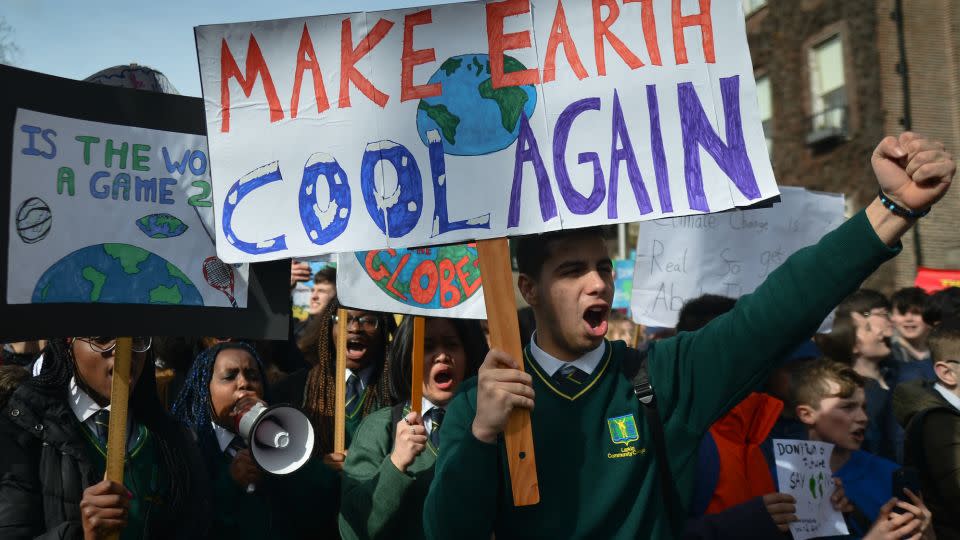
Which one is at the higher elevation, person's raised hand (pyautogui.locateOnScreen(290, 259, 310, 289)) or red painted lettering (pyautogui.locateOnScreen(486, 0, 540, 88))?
red painted lettering (pyautogui.locateOnScreen(486, 0, 540, 88))

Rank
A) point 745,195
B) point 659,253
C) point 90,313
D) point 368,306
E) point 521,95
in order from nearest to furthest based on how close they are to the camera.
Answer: point 745,195
point 521,95
point 90,313
point 368,306
point 659,253

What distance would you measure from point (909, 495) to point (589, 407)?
1.66 metres

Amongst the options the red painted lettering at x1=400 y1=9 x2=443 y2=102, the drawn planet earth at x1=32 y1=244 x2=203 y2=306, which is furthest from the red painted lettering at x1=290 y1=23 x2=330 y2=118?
the drawn planet earth at x1=32 y1=244 x2=203 y2=306

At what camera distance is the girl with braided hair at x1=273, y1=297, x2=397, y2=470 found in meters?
5.00

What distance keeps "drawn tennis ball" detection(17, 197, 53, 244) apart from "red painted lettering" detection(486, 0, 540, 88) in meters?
1.73

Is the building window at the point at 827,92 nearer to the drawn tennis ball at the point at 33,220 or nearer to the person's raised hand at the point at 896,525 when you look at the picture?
the person's raised hand at the point at 896,525

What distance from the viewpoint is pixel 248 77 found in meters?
3.25

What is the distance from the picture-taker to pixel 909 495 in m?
3.70

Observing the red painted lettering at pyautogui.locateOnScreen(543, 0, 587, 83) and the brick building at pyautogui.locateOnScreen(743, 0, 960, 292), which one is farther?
the brick building at pyautogui.locateOnScreen(743, 0, 960, 292)

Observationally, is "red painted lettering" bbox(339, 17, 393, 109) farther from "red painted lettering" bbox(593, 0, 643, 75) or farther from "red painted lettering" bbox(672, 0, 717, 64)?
"red painted lettering" bbox(672, 0, 717, 64)

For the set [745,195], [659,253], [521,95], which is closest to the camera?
[745,195]

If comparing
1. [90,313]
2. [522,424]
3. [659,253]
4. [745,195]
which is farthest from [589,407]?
[659,253]

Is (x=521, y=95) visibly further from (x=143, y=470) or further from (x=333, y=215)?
(x=143, y=470)

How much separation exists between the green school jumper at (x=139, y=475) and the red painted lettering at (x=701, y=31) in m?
2.37
